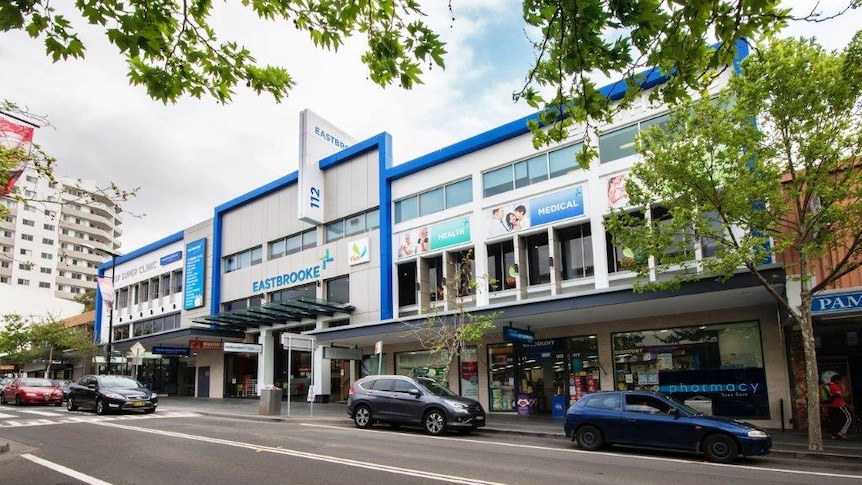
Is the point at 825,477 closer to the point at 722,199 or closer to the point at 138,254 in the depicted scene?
the point at 722,199

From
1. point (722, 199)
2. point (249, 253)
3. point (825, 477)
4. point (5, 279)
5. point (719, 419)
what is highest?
point (5, 279)

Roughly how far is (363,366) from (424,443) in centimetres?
1387

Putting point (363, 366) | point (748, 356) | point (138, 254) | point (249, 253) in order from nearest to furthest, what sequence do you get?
→ point (748, 356), point (363, 366), point (249, 253), point (138, 254)

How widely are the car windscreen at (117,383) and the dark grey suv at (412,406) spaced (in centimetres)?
979

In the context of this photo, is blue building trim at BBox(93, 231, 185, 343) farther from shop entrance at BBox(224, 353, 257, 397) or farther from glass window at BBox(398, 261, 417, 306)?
glass window at BBox(398, 261, 417, 306)

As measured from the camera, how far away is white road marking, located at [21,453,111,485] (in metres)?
8.56

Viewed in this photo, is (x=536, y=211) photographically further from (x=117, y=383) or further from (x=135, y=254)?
(x=135, y=254)

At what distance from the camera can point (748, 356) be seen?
1697 cm

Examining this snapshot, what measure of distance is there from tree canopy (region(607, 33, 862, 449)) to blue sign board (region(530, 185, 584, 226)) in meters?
6.07

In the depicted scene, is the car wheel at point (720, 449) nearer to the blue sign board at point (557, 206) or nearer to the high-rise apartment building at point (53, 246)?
the blue sign board at point (557, 206)

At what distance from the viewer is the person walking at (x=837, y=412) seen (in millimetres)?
13617

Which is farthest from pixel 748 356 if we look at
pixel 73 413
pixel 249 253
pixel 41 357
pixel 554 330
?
pixel 41 357

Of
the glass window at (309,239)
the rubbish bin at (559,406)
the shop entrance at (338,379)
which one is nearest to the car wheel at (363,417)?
the rubbish bin at (559,406)

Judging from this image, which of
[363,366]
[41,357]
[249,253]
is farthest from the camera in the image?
[41,357]
